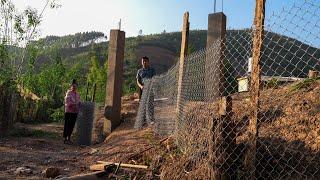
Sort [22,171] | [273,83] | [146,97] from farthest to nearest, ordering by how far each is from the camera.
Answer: [146,97] < [22,171] < [273,83]

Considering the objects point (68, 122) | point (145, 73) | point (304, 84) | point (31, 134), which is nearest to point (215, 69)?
point (304, 84)

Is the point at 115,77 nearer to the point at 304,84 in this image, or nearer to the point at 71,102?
the point at 71,102

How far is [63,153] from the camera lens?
31.6 feet

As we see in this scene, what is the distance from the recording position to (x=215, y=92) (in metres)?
5.74

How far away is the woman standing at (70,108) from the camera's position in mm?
11711

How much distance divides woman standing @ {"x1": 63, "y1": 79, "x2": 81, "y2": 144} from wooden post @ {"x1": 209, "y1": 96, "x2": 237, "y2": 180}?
710cm

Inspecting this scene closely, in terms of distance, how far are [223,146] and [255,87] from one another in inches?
27.1

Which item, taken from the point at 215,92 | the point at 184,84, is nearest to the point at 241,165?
the point at 215,92

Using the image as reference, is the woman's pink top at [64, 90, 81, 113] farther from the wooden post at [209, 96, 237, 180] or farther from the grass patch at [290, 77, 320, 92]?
the wooden post at [209, 96, 237, 180]

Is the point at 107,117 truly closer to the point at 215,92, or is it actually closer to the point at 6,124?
the point at 6,124

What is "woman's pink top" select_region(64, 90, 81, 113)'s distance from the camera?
38.4 ft

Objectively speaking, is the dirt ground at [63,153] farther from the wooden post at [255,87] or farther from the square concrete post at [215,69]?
the wooden post at [255,87]

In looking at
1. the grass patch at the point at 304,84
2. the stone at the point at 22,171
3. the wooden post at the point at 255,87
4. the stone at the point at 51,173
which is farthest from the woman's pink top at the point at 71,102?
the wooden post at the point at 255,87

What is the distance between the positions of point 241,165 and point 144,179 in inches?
57.8
